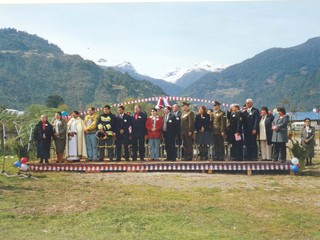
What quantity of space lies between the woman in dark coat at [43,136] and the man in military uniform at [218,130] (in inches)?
190

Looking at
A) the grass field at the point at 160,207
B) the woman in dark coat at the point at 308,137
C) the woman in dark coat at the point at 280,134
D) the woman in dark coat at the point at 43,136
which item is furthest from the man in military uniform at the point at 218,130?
the woman in dark coat at the point at 43,136

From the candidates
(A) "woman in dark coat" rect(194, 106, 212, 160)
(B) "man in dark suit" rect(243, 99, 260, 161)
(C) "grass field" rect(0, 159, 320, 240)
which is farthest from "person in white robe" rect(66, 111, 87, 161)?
(B) "man in dark suit" rect(243, 99, 260, 161)

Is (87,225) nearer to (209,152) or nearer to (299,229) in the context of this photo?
(299,229)

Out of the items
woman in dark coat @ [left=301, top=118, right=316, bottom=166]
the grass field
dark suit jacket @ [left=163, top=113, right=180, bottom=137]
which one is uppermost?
dark suit jacket @ [left=163, top=113, right=180, bottom=137]

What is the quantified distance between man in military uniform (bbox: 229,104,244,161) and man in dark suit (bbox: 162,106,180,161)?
5.41ft

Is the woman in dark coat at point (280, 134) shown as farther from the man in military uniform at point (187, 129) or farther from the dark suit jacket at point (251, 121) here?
the man in military uniform at point (187, 129)

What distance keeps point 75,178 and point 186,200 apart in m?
3.79

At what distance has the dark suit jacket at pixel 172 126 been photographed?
12.6 meters

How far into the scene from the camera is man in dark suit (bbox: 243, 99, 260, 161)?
39.0 ft

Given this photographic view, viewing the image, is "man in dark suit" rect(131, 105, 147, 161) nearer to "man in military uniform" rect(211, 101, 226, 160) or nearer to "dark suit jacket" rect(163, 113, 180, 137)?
"dark suit jacket" rect(163, 113, 180, 137)

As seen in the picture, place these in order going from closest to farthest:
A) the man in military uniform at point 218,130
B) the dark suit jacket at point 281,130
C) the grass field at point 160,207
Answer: the grass field at point 160,207 → the dark suit jacket at point 281,130 → the man in military uniform at point 218,130

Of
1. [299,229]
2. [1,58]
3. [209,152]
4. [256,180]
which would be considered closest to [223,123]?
[209,152]

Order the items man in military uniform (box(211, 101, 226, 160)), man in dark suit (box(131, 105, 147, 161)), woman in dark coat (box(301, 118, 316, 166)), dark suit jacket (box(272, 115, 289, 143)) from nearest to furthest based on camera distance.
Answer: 1. dark suit jacket (box(272, 115, 289, 143))
2. man in military uniform (box(211, 101, 226, 160))
3. man in dark suit (box(131, 105, 147, 161))
4. woman in dark coat (box(301, 118, 316, 166))

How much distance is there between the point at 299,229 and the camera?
6168 millimetres
